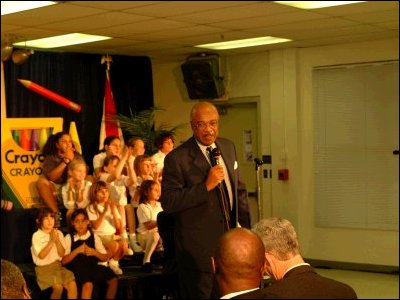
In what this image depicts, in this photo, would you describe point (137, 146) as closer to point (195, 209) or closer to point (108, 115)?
point (108, 115)

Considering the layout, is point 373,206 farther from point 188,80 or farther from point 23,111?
point 23,111

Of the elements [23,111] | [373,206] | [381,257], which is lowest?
[381,257]

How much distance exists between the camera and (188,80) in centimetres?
864

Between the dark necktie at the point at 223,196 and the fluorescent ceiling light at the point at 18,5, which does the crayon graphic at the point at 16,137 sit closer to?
the fluorescent ceiling light at the point at 18,5

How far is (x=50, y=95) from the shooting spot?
7777mm

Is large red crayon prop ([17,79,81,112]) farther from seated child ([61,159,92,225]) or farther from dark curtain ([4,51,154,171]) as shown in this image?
seated child ([61,159,92,225])

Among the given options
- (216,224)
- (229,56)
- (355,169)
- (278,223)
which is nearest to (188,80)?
(229,56)

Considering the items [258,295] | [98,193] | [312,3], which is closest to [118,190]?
[98,193]

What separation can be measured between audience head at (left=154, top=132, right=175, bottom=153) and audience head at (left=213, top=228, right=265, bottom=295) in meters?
4.96

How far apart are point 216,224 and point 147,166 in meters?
3.10

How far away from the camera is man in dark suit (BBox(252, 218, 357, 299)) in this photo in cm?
281

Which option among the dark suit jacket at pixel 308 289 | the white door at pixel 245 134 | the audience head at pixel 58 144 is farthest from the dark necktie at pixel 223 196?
the white door at pixel 245 134

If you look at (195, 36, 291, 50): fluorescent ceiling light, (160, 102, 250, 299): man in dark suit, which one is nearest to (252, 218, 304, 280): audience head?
(160, 102, 250, 299): man in dark suit

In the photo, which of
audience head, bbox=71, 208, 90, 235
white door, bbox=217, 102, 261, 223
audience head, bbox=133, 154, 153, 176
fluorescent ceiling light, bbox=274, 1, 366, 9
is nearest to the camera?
fluorescent ceiling light, bbox=274, 1, 366, 9
